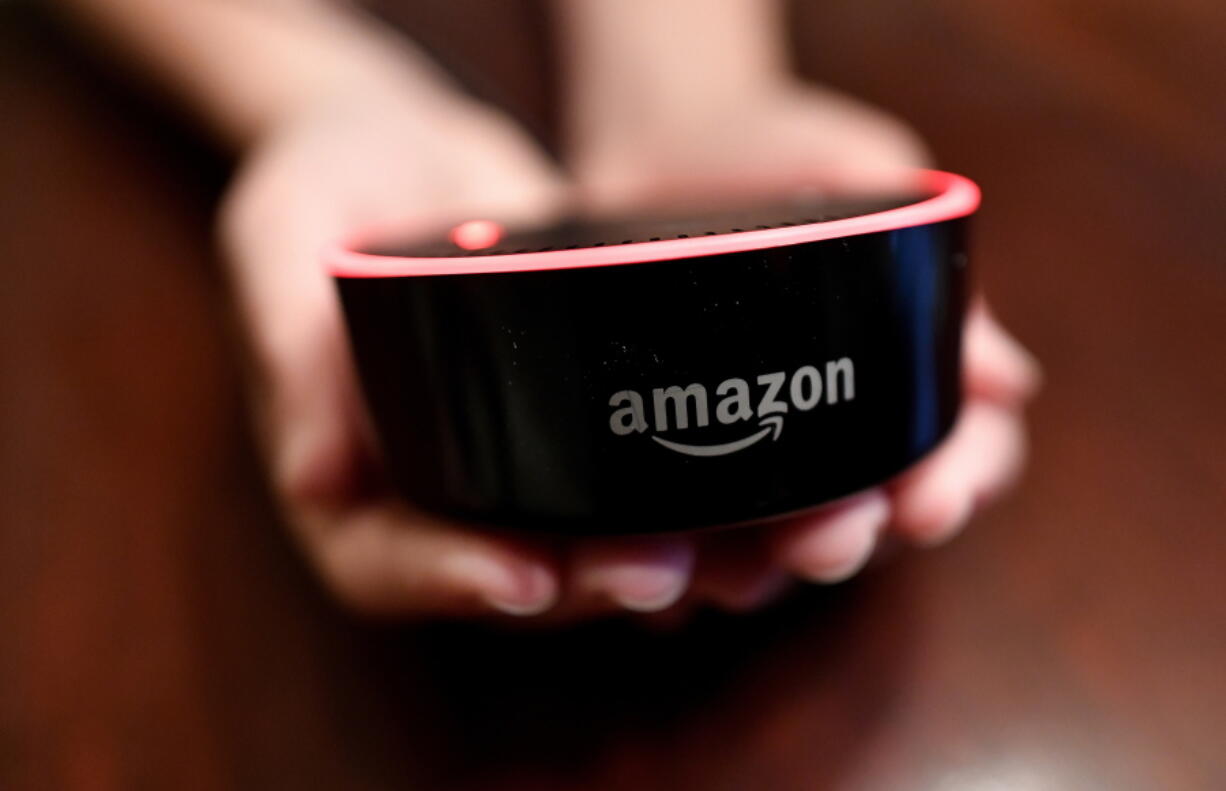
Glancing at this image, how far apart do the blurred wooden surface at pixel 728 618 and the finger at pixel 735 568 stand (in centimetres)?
4

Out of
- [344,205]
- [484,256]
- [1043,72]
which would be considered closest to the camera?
[484,256]

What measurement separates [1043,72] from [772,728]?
0.64 m

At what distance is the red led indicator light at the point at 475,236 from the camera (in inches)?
14.1

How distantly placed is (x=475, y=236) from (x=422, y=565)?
0.45 ft

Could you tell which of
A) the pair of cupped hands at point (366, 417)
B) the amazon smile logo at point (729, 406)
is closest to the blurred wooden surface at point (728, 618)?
the pair of cupped hands at point (366, 417)

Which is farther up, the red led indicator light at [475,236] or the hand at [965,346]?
the red led indicator light at [475,236]

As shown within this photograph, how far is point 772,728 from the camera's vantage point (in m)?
0.39

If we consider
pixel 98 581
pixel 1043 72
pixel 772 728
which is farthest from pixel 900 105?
pixel 98 581

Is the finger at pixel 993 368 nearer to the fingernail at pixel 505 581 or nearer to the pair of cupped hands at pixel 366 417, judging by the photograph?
the pair of cupped hands at pixel 366 417

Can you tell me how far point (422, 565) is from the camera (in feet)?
1.24

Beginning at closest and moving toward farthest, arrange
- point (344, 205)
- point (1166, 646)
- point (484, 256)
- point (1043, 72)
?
1. point (484, 256)
2. point (1166, 646)
3. point (344, 205)
4. point (1043, 72)

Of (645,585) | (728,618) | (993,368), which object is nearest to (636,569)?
(645,585)

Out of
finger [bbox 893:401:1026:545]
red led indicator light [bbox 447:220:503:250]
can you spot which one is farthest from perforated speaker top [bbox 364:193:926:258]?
finger [bbox 893:401:1026:545]

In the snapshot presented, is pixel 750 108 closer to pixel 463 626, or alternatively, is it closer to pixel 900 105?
pixel 900 105
